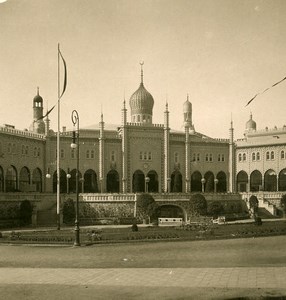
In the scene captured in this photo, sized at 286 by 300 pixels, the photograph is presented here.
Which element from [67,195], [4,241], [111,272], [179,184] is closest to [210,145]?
[179,184]

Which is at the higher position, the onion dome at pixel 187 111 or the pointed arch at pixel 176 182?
the onion dome at pixel 187 111

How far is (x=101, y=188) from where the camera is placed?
243ft

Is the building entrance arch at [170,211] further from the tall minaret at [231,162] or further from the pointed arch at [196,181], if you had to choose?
the tall minaret at [231,162]

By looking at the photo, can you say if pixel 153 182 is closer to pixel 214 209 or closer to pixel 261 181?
pixel 261 181

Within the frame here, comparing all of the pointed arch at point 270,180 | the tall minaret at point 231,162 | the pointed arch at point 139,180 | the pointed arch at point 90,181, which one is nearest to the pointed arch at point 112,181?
the pointed arch at point 90,181

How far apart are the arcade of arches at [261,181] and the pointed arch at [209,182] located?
4.91m

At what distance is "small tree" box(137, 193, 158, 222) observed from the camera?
5816 centimetres

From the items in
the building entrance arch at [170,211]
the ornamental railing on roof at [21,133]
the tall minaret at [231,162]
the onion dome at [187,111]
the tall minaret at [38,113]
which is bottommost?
the building entrance arch at [170,211]

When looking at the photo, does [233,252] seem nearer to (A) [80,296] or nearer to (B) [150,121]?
(A) [80,296]

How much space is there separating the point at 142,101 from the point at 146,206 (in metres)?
26.6

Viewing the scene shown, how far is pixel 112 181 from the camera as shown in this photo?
76.2 m

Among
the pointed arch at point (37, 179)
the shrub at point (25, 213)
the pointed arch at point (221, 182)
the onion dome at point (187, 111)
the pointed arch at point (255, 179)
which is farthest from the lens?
the onion dome at point (187, 111)

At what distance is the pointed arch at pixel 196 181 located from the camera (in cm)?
8150

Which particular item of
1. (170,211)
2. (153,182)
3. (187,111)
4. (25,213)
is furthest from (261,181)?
(25,213)
